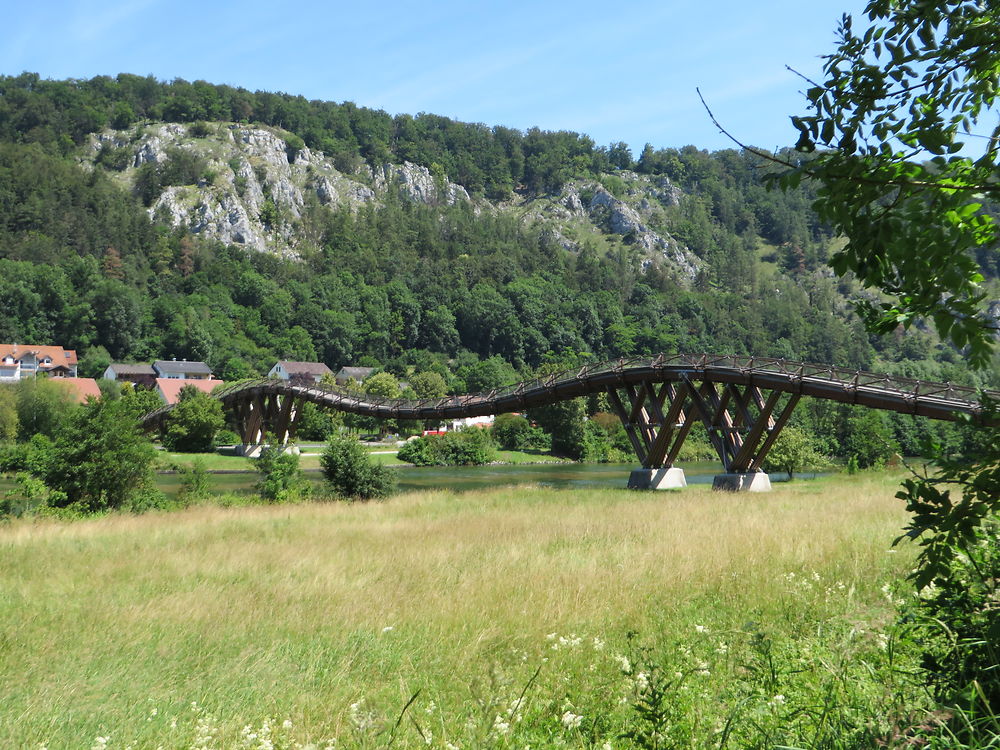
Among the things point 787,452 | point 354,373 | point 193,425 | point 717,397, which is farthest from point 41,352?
point 717,397

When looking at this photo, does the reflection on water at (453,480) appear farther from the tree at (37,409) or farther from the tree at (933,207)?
the tree at (933,207)

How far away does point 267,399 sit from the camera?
6625cm

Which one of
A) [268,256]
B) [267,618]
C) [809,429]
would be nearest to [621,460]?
[809,429]

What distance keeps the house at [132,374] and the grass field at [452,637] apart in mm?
106797

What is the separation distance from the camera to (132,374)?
11144 centimetres

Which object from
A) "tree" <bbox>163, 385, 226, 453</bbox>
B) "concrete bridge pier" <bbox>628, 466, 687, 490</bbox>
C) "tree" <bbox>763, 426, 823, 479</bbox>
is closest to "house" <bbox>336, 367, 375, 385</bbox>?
"tree" <bbox>163, 385, 226, 453</bbox>

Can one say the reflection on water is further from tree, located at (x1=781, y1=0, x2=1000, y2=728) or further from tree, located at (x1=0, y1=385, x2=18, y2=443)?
tree, located at (x1=781, y1=0, x2=1000, y2=728)

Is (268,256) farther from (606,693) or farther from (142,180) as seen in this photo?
(606,693)

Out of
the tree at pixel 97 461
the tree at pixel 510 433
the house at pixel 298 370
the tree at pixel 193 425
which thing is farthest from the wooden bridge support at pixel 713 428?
the house at pixel 298 370

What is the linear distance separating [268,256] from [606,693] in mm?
165200

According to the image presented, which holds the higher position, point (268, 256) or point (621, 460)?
point (268, 256)

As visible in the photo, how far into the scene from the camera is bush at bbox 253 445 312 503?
88.9 feet

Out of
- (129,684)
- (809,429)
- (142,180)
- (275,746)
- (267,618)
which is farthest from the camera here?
(142,180)

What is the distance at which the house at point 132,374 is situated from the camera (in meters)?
111
